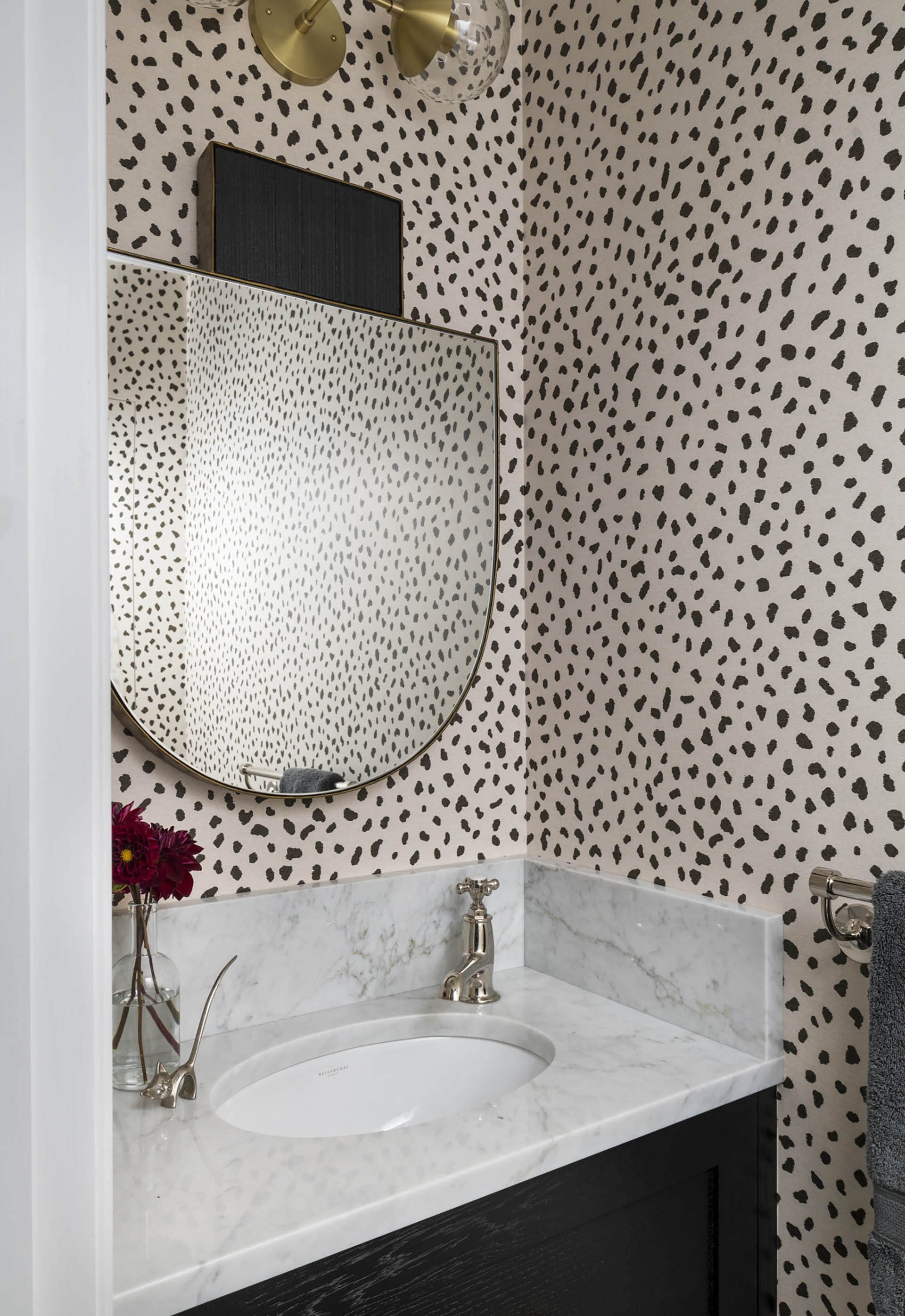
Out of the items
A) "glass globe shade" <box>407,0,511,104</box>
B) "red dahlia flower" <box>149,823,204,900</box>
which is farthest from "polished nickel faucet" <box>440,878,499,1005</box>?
"glass globe shade" <box>407,0,511,104</box>

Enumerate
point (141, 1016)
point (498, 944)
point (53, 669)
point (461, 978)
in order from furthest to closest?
point (498, 944)
point (461, 978)
point (141, 1016)
point (53, 669)

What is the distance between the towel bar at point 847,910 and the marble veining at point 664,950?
9 centimetres

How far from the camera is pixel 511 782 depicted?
4.99 feet

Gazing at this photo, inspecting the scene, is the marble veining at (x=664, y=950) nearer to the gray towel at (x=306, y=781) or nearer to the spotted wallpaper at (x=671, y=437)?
the spotted wallpaper at (x=671, y=437)

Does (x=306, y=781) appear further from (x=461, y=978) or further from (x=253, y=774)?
(x=461, y=978)

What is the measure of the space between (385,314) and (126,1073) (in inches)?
41.5

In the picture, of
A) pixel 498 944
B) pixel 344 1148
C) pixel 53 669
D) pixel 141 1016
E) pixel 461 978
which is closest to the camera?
pixel 53 669

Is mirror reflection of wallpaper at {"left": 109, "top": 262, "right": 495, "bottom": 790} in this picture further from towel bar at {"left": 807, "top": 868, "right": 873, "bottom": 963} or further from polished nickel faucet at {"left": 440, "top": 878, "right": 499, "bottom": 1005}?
towel bar at {"left": 807, "top": 868, "right": 873, "bottom": 963}

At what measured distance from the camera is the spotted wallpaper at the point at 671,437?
40.6 inches

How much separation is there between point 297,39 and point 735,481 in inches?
32.5

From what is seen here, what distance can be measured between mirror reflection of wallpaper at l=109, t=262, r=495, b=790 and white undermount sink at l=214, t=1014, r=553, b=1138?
376mm

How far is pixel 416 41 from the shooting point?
1221 millimetres

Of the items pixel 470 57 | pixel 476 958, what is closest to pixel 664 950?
pixel 476 958

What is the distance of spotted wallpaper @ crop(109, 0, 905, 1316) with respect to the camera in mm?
1032
